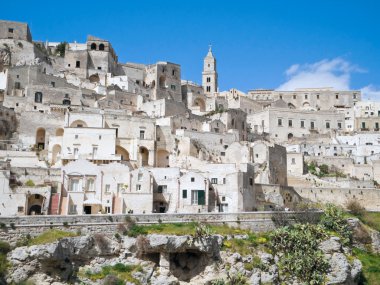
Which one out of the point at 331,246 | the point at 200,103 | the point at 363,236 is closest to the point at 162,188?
the point at 331,246

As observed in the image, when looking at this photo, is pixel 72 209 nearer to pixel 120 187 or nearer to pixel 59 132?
pixel 120 187

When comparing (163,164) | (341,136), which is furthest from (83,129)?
(341,136)

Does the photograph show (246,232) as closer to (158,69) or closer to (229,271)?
(229,271)

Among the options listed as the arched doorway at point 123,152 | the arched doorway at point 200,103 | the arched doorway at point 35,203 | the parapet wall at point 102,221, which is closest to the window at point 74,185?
the arched doorway at point 35,203

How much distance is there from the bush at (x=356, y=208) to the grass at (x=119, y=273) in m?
25.5

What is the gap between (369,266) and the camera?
46.2 meters

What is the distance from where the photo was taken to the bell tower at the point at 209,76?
101 m

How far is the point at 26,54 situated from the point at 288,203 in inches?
1680

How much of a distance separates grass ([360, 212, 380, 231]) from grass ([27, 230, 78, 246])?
97.0 ft

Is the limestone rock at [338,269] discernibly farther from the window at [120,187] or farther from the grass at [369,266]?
the window at [120,187]

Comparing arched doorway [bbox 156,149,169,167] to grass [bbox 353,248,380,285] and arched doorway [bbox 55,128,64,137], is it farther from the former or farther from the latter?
grass [bbox 353,248,380,285]

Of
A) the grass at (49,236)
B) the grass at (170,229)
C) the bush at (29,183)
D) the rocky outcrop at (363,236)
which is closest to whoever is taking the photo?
the grass at (49,236)

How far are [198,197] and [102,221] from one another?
9.41 meters

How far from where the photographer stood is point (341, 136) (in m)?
77.4
